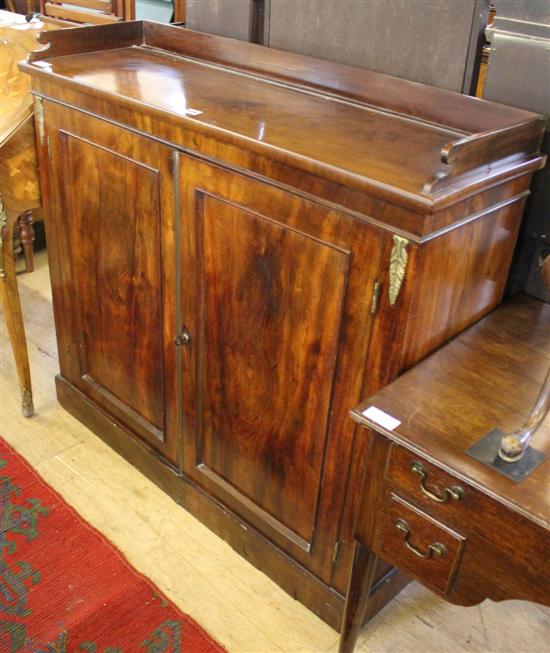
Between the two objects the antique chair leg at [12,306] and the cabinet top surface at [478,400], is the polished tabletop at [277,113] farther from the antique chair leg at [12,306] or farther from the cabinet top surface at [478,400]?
the antique chair leg at [12,306]

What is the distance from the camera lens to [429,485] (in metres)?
1.22

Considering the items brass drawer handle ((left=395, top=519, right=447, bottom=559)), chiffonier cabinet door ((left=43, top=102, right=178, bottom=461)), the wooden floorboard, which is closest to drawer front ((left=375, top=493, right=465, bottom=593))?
brass drawer handle ((left=395, top=519, right=447, bottom=559))

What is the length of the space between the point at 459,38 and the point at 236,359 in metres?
0.84

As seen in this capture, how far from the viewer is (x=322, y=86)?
1.71 metres

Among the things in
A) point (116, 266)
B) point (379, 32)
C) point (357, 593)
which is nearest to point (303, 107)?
point (379, 32)

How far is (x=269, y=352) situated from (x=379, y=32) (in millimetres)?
764

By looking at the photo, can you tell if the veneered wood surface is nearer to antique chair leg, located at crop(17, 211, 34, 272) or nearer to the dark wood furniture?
antique chair leg, located at crop(17, 211, 34, 272)

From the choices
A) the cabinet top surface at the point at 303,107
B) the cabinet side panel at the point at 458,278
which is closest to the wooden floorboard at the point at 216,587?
the cabinet side panel at the point at 458,278

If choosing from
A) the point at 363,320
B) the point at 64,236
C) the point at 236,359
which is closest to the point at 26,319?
the point at 64,236

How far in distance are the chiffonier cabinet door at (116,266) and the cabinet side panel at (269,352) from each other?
16 centimetres

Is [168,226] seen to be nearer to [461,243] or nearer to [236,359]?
[236,359]

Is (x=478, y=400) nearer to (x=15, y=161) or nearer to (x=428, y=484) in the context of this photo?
(x=428, y=484)

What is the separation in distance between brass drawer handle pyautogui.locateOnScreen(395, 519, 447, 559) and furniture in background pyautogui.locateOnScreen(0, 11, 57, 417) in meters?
1.40

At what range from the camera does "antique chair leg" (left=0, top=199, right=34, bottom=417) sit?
2.11 metres
